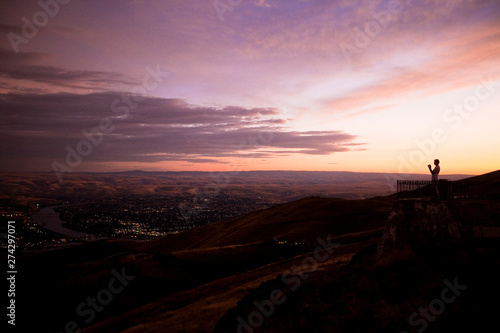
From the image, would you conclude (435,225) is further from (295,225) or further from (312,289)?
(295,225)

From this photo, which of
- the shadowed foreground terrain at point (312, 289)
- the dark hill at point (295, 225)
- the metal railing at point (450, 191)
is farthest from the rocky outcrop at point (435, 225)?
the dark hill at point (295, 225)

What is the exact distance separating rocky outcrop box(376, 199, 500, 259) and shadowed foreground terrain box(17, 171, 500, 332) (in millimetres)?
58

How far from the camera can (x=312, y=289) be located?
57.5 ft

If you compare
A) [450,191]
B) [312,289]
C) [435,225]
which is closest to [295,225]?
[450,191]

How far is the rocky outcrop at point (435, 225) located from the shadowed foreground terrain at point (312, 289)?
0.19 feet

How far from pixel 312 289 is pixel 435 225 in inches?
342

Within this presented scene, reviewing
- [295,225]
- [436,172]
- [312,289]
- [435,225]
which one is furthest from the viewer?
[295,225]

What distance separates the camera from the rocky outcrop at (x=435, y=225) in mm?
16797

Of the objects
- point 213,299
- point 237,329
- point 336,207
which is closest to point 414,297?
point 237,329

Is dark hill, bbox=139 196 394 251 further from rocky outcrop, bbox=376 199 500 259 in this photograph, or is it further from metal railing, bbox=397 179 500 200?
rocky outcrop, bbox=376 199 500 259

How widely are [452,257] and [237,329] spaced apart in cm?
1195

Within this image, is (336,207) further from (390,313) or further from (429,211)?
(390,313)

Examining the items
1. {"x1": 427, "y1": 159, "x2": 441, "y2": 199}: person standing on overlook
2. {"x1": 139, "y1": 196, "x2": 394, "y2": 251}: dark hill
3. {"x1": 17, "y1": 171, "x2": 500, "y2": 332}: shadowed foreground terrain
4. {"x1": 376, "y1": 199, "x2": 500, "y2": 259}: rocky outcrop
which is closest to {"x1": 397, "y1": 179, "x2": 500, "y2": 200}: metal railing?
{"x1": 427, "y1": 159, "x2": 441, "y2": 199}: person standing on overlook

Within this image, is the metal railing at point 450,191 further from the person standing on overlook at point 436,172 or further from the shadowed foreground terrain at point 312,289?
the shadowed foreground terrain at point 312,289
